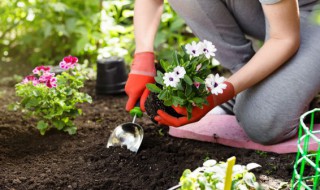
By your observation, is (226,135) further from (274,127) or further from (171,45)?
(171,45)

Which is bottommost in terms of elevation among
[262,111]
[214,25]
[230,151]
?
[230,151]

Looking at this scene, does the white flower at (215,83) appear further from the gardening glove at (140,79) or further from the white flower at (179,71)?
the gardening glove at (140,79)

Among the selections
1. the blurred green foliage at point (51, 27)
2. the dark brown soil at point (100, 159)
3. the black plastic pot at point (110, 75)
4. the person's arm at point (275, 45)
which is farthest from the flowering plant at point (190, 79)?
the blurred green foliage at point (51, 27)

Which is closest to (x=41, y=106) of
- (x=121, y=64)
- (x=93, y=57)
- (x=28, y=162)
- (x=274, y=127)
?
(x=28, y=162)

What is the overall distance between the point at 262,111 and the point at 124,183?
0.72 meters

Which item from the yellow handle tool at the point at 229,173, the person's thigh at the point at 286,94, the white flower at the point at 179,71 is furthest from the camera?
the person's thigh at the point at 286,94

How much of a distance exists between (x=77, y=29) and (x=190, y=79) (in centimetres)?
185

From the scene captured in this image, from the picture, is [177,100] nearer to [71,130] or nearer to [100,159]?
[100,159]

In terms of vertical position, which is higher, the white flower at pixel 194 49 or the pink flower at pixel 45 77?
the white flower at pixel 194 49

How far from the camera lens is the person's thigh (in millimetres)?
2484

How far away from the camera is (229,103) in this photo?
295 cm

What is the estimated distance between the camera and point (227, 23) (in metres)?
2.75

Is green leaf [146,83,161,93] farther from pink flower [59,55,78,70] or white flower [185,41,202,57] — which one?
pink flower [59,55,78,70]

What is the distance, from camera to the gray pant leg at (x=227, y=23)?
8.79 feet
